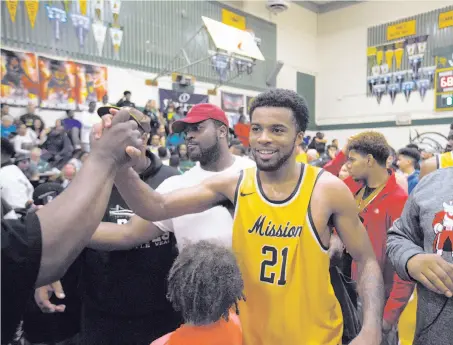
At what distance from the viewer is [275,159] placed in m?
2.07

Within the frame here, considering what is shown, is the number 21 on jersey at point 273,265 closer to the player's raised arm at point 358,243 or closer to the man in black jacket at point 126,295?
the player's raised arm at point 358,243

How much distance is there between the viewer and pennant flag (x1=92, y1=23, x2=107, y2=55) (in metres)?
13.1

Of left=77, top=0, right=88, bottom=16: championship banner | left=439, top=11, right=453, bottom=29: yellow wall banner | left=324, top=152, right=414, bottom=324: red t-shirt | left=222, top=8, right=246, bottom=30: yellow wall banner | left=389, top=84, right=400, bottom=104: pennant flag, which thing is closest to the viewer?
left=324, top=152, right=414, bottom=324: red t-shirt

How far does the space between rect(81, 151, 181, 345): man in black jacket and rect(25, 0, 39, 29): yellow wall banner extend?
36.8 feet

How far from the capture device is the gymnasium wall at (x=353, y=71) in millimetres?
19094

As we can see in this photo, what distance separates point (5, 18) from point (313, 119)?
15188 millimetres

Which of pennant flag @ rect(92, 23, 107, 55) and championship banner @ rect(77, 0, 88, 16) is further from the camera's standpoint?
pennant flag @ rect(92, 23, 107, 55)

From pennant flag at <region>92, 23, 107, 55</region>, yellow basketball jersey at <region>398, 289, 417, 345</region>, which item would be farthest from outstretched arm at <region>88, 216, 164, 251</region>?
pennant flag at <region>92, 23, 107, 55</region>

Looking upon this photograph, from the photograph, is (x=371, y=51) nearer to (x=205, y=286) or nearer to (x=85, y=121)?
(x=85, y=121)

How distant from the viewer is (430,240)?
1688mm

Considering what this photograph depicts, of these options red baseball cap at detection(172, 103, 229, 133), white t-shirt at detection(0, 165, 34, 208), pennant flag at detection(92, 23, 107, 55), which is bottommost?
white t-shirt at detection(0, 165, 34, 208)

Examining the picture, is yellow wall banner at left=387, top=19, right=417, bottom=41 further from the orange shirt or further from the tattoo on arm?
the orange shirt

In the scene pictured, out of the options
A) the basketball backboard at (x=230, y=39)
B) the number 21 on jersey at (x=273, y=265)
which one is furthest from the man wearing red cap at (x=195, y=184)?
the basketball backboard at (x=230, y=39)

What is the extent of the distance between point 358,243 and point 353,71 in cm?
2042
